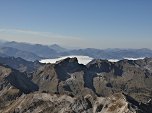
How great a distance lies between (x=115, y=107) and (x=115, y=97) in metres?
10.3

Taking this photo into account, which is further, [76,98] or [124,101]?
[76,98]

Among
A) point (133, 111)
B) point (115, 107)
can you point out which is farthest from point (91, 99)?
point (133, 111)

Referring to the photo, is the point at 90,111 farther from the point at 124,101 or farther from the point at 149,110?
the point at 149,110

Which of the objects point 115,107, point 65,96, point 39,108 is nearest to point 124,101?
point 115,107

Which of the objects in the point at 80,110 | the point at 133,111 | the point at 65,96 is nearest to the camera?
the point at 133,111

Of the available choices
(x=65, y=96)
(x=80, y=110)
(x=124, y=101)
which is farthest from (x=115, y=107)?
(x=65, y=96)

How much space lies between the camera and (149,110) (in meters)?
196

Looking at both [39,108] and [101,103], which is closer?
[101,103]

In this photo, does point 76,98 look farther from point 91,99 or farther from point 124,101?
point 124,101

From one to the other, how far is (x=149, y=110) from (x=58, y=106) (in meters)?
48.5

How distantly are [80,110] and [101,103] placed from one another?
11.4m

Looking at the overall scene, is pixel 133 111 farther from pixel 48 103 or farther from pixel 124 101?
pixel 48 103

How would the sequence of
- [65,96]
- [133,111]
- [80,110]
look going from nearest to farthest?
[133,111] < [80,110] < [65,96]

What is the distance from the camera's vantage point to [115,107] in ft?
577
